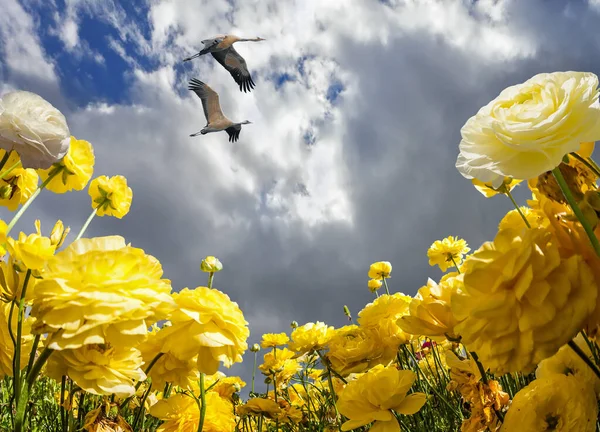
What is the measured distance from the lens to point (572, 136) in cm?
48

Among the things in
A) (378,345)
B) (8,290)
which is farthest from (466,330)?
(378,345)

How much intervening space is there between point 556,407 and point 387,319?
0.67m

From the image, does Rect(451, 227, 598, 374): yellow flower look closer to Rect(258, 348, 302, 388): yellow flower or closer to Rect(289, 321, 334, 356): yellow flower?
Rect(289, 321, 334, 356): yellow flower

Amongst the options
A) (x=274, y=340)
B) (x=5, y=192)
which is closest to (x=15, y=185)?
(x=5, y=192)

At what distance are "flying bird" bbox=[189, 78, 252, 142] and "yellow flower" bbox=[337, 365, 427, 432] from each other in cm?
886

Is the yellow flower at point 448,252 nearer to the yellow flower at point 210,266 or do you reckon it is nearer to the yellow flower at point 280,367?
the yellow flower at point 280,367

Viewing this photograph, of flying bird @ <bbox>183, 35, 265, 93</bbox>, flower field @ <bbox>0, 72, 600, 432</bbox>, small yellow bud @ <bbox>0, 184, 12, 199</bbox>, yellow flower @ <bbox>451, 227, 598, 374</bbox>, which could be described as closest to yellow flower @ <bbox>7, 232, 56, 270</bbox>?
flower field @ <bbox>0, 72, 600, 432</bbox>

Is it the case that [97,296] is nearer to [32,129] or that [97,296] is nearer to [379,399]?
[32,129]

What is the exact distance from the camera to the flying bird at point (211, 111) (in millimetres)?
9148

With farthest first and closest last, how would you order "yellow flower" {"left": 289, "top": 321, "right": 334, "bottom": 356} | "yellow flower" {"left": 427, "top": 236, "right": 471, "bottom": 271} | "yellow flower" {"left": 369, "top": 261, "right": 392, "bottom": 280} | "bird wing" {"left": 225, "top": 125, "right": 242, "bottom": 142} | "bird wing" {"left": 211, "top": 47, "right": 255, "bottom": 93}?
"bird wing" {"left": 225, "top": 125, "right": 242, "bottom": 142}
"bird wing" {"left": 211, "top": 47, "right": 255, "bottom": 93}
"yellow flower" {"left": 369, "top": 261, "right": 392, "bottom": 280}
"yellow flower" {"left": 427, "top": 236, "right": 471, "bottom": 271}
"yellow flower" {"left": 289, "top": 321, "right": 334, "bottom": 356}

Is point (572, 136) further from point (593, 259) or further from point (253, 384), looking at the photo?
point (253, 384)

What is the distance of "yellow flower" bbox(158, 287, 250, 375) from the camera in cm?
68

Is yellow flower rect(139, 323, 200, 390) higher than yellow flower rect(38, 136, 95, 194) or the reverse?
the reverse

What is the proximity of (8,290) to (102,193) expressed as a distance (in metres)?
0.72
